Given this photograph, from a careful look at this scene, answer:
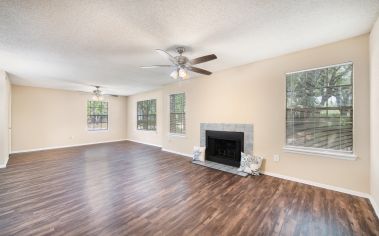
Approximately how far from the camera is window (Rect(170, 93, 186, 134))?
5.77m

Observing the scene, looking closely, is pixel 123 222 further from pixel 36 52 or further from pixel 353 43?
pixel 353 43

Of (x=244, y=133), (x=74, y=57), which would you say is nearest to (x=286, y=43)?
(x=244, y=133)

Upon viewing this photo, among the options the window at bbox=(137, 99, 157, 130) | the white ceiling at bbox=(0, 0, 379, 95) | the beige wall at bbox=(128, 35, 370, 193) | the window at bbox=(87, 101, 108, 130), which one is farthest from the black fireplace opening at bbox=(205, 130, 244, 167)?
the window at bbox=(87, 101, 108, 130)

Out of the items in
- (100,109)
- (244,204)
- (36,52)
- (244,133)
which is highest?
(36,52)

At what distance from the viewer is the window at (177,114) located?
577 centimetres

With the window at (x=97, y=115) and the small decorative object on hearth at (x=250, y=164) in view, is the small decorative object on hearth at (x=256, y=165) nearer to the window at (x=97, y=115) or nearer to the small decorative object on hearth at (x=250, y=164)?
the small decorative object on hearth at (x=250, y=164)

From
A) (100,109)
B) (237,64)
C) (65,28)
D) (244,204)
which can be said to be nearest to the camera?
(65,28)

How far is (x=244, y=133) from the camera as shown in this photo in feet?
13.4

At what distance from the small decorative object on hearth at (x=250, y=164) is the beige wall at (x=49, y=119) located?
23.9 feet

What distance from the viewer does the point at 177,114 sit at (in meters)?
6.01

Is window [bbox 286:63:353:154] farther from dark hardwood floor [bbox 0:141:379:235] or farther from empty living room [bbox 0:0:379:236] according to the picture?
dark hardwood floor [bbox 0:141:379:235]

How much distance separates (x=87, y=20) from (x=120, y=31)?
16.3 inches

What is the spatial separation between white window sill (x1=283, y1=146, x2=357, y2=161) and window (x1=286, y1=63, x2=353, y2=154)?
0.14ft

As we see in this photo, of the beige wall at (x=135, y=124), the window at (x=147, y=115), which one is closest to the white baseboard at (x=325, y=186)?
the beige wall at (x=135, y=124)
